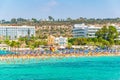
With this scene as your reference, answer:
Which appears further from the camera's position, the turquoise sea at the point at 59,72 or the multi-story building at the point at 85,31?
the multi-story building at the point at 85,31

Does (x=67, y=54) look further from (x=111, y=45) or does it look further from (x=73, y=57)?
(x=111, y=45)

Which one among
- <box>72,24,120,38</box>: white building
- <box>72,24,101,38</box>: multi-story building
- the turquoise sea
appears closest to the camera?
the turquoise sea

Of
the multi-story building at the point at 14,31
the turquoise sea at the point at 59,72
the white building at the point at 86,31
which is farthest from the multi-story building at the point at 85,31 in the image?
the turquoise sea at the point at 59,72

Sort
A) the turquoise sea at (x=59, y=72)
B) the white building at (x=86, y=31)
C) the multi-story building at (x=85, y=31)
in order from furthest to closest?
1. the multi-story building at (x=85, y=31)
2. the white building at (x=86, y=31)
3. the turquoise sea at (x=59, y=72)

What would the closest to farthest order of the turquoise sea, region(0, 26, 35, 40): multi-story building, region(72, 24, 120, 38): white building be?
the turquoise sea < region(72, 24, 120, 38): white building < region(0, 26, 35, 40): multi-story building

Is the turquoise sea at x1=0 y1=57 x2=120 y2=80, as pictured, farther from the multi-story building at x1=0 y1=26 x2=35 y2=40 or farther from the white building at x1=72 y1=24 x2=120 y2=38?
the multi-story building at x1=0 y1=26 x2=35 y2=40

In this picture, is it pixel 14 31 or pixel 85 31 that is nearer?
pixel 85 31

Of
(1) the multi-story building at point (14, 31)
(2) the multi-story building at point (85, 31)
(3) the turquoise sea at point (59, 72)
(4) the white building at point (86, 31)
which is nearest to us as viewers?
(3) the turquoise sea at point (59, 72)

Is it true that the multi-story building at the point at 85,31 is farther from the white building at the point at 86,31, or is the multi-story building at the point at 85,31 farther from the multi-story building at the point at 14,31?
the multi-story building at the point at 14,31

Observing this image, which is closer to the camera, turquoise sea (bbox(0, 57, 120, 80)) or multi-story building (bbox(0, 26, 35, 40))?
turquoise sea (bbox(0, 57, 120, 80))

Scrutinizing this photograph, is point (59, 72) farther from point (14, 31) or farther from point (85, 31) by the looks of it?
point (14, 31)

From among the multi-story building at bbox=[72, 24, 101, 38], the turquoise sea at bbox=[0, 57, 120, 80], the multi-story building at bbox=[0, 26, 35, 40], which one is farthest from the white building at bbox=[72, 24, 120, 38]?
the turquoise sea at bbox=[0, 57, 120, 80]

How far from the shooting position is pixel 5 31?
199 meters

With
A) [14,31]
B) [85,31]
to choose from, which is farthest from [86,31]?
[14,31]
